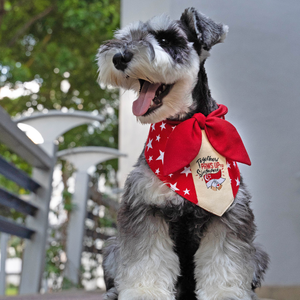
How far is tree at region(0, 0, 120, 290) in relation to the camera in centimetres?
1009

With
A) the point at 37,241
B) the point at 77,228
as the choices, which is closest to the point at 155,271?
the point at 37,241

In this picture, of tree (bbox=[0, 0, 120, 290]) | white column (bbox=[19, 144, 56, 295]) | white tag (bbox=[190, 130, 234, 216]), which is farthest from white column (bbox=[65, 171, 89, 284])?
white tag (bbox=[190, 130, 234, 216])

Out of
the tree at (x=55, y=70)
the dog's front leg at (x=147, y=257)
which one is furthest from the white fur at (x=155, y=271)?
the tree at (x=55, y=70)

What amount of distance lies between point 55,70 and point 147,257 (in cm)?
1000

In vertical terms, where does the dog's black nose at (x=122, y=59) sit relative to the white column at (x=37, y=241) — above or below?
above

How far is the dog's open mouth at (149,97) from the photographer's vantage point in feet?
5.98

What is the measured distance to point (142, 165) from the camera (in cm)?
200

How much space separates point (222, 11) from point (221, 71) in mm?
525

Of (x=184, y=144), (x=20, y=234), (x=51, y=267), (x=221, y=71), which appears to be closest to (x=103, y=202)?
(x=51, y=267)

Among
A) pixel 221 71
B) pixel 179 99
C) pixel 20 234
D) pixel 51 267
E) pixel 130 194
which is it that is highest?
pixel 221 71

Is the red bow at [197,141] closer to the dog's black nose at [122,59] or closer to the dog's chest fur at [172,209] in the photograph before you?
the dog's chest fur at [172,209]

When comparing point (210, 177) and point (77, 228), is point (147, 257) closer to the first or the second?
point (210, 177)

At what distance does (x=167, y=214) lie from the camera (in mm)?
1822

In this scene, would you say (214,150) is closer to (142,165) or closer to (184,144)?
(184,144)
